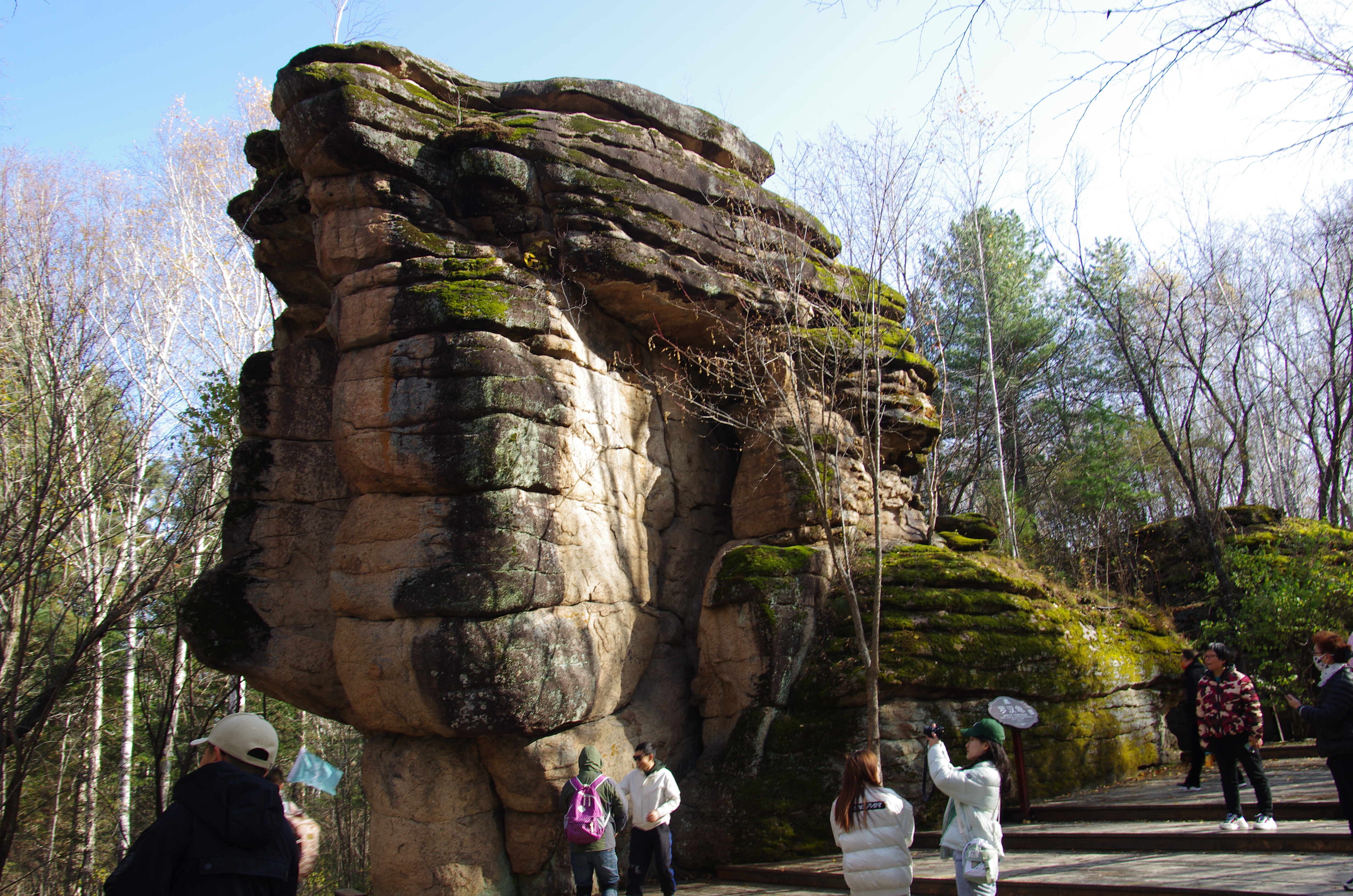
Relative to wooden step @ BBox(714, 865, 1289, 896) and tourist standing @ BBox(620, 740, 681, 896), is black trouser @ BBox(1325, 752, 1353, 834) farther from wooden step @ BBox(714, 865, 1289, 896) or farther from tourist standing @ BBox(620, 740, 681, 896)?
tourist standing @ BBox(620, 740, 681, 896)

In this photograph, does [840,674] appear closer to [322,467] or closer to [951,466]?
[322,467]

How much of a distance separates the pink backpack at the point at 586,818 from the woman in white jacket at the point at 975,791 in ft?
13.3

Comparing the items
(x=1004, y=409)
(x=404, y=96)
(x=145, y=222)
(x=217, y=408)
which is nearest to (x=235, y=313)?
(x=145, y=222)

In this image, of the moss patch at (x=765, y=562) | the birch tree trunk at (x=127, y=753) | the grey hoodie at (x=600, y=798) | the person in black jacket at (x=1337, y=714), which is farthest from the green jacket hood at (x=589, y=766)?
the birch tree trunk at (x=127, y=753)

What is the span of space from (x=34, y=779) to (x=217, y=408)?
9817 millimetres

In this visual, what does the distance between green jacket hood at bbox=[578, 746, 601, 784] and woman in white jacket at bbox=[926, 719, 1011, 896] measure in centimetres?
418

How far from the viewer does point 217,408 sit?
16750mm

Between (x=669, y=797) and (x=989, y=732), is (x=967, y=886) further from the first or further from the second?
(x=669, y=797)

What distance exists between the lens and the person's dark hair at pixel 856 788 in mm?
4578

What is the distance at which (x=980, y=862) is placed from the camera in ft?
15.5

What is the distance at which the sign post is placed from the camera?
8820mm

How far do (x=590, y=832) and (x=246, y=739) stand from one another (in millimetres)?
5420

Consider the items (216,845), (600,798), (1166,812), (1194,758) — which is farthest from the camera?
(1194,758)

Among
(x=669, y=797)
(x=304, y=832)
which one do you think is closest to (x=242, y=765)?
(x=304, y=832)
